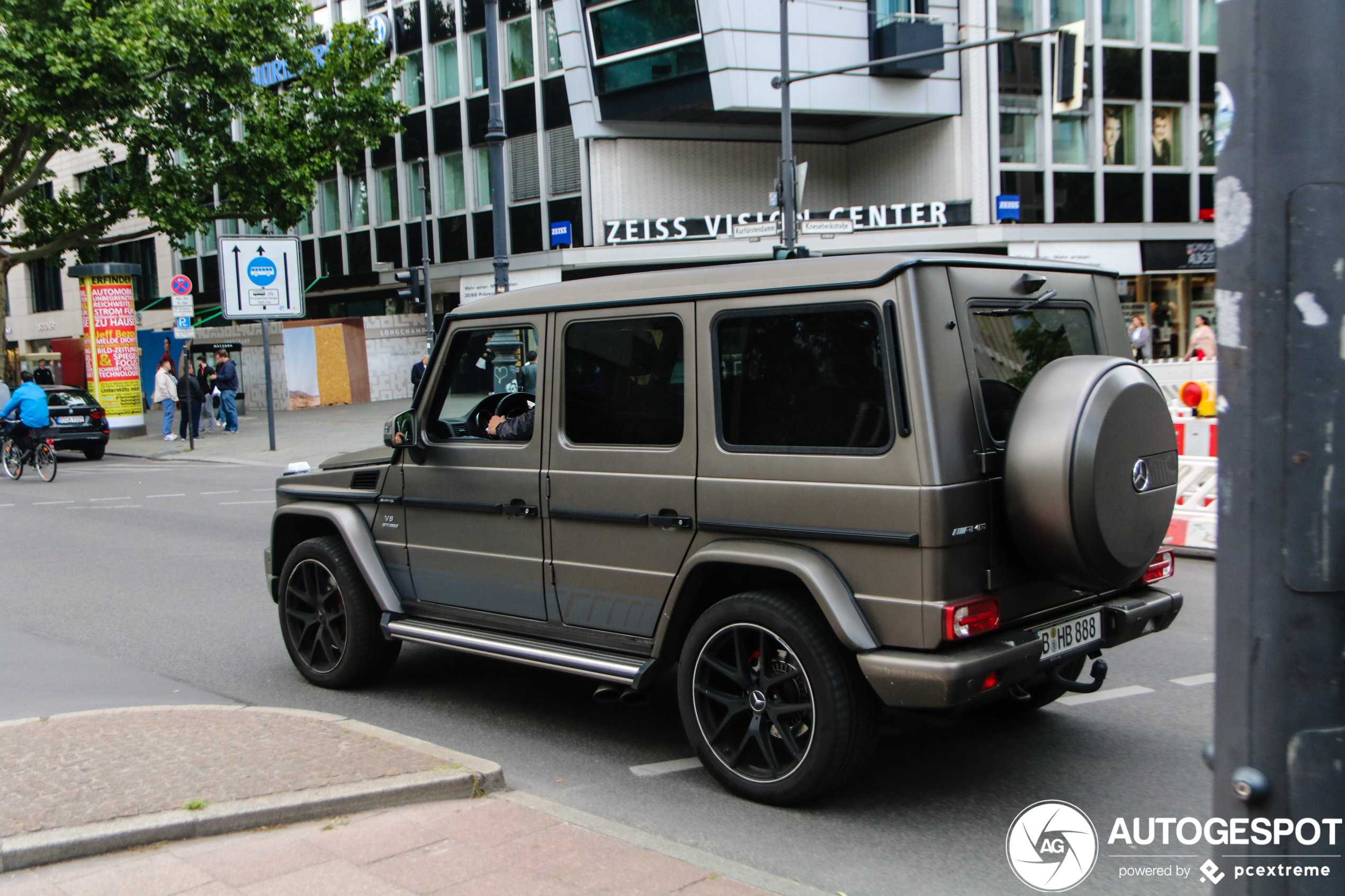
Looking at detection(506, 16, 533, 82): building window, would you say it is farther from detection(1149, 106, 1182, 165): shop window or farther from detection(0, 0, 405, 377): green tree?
detection(1149, 106, 1182, 165): shop window

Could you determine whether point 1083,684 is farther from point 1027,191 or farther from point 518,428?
point 1027,191

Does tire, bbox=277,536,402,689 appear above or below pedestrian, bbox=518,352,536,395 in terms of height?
below

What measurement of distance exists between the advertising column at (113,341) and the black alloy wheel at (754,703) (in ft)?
88.5

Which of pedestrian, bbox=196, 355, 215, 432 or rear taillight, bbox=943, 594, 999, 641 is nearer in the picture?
rear taillight, bbox=943, 594, 999, 641

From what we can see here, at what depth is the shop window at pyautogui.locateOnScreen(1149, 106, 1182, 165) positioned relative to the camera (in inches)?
1259

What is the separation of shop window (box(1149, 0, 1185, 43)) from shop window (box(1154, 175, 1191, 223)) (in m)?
3.65

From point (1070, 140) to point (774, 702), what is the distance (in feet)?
98.5

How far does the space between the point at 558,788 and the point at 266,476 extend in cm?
1515

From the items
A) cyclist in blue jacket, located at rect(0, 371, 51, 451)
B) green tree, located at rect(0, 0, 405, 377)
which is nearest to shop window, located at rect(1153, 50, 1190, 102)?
green tree, located at rect(0, 0, 405, 377)

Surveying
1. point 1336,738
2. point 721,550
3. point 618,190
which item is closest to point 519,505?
point 721,550

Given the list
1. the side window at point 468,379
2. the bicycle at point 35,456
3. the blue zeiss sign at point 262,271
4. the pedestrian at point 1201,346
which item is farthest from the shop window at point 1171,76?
the side window at point 468,379

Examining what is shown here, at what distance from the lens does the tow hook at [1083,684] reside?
4676mm

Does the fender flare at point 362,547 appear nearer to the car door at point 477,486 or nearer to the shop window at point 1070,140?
the car door at point 477,486

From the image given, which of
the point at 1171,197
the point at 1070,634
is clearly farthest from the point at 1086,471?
the point at 1171,197
